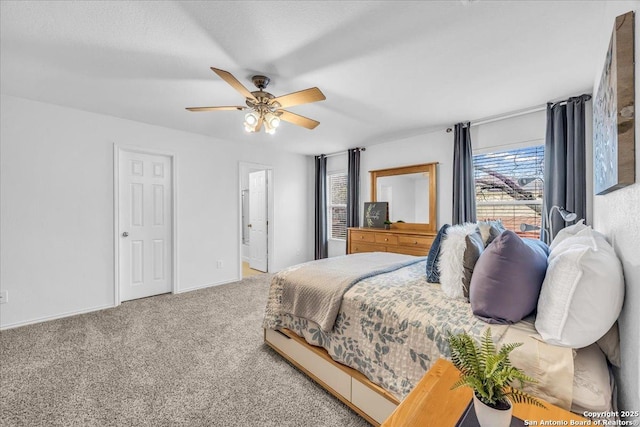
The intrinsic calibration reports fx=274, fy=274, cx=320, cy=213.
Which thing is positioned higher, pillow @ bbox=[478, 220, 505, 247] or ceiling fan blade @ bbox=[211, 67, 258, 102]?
ceiling fan blade @ bbox=[211, 67, 258, 102]

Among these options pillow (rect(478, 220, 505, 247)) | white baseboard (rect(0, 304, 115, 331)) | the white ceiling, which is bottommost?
white baseboard (rect(0, 304, 115, 331))

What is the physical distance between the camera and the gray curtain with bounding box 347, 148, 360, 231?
511 cm

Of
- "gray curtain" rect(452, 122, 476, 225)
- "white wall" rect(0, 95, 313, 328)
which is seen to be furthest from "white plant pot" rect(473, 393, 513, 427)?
"white wall" rect(0, 95, 313, 328)

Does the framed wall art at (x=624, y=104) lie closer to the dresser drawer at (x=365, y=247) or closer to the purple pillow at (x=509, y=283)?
the purple pillow at (x=509, y=283)

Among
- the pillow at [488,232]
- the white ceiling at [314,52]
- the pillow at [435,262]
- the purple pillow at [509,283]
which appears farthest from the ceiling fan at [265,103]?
the purple pillow at [509,283]

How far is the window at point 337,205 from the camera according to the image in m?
5.57

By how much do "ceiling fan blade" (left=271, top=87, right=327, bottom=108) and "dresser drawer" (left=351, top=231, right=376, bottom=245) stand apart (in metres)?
2.74

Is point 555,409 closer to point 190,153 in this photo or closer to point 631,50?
point 631,50

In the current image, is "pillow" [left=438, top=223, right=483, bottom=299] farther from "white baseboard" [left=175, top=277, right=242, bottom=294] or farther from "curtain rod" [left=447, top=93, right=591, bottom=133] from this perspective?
"white baseboard" [left=175, top=277, right=242, bottom=294]

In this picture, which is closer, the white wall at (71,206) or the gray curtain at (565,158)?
the gray curtain at (565,158)

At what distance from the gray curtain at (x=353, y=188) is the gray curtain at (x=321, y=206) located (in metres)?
0.62

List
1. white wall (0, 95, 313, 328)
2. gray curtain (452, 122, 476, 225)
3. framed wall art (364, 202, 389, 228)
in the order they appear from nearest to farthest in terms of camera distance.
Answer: white wall (0, 95, 313, 328) → gray curtain (452, 122, 476, 225) → framed wall art (364, 202, 389, 228)

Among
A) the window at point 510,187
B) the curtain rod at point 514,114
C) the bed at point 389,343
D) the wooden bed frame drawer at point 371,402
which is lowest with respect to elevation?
the wooden bed frame drawer at point 371,402

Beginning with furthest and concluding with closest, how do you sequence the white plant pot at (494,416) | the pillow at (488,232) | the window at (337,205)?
1. the window at (337,205)
2. the pillow at (488,232)
3. the white plant pot at (494,416)
